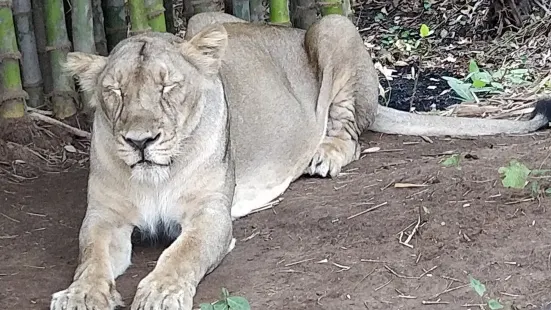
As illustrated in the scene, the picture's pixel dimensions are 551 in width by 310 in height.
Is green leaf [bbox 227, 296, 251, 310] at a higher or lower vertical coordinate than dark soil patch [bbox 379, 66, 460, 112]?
higher

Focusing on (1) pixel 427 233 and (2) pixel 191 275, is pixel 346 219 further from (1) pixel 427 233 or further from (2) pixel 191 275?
(2) pixel 191 275

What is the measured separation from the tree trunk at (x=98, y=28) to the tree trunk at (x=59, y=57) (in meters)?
0.22

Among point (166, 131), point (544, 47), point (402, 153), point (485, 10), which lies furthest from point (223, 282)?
point (485, 10)

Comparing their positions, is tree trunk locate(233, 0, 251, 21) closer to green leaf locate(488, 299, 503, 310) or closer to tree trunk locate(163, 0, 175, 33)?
tree trunk locate(163, 0, 175, 33)

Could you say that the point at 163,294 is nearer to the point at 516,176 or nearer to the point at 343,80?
the point at 516,176

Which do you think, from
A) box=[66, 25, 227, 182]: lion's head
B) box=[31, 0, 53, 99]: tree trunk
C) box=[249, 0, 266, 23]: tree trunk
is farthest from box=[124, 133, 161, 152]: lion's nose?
box=[249, 0, 266, 23]: tree trunk

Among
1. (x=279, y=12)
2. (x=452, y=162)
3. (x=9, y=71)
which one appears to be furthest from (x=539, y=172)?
(x=9, y=71)

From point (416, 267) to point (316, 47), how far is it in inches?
81.1

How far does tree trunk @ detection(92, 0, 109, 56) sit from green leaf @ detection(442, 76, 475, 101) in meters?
2.26

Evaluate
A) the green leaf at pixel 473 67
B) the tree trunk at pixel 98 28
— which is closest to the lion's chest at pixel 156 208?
the tree trunk at pixel 98 28

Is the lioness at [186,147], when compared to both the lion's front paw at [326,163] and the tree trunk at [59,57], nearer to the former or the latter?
the lion's front paw at [326,163]

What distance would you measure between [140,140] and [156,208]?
1.56 feet

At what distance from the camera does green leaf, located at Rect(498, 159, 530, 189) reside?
13.4ft

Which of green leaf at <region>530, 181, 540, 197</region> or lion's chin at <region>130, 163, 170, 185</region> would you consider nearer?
lion's chin at <region>130, 163, 170, 185</region>
